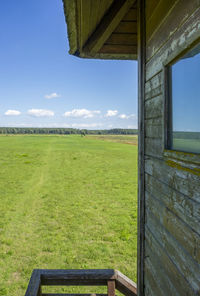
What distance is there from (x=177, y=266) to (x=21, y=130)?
200 meters

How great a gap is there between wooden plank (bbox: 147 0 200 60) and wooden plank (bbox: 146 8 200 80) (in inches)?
2.0

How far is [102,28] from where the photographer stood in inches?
120

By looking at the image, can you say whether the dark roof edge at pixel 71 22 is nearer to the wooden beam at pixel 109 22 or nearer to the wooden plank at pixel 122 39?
the wooden beam at pixel 109 22

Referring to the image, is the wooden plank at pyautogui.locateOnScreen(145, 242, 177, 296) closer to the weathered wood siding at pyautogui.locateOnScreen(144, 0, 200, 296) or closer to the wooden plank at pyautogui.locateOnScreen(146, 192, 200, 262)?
the weathered wood siding at pyautogui.locateOnScreen(144, 0, 200, 296)

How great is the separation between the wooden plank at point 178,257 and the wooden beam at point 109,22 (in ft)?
8.30

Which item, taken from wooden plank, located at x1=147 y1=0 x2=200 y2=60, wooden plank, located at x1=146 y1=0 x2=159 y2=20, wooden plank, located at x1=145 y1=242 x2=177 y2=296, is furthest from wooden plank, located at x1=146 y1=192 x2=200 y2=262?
wooden plank, located at x1=146 y1=0 x2=159 y2=20

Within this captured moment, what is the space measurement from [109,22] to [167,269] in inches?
118

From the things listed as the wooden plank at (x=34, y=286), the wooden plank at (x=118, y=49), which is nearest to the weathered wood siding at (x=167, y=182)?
the wooden plank at (x=118, y=49)

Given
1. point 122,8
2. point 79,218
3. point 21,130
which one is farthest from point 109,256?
point 21,130

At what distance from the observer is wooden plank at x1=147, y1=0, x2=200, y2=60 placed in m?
1.65

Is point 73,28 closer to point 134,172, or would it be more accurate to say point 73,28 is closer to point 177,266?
point 177,266

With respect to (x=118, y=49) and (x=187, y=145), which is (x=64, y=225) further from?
(x=187, y=145)

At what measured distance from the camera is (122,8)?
2.72 m

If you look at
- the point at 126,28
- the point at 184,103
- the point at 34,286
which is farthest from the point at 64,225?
the point at 184,103
